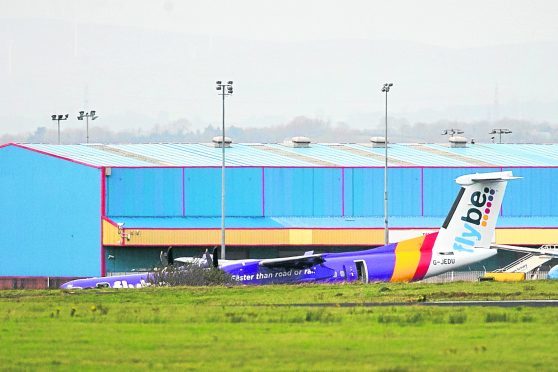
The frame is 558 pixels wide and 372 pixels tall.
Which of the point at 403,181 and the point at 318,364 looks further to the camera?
the point at 403,181

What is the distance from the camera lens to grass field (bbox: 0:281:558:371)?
83.1 feet

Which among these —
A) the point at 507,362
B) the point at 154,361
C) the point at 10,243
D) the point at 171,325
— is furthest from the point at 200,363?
the point at 10,243

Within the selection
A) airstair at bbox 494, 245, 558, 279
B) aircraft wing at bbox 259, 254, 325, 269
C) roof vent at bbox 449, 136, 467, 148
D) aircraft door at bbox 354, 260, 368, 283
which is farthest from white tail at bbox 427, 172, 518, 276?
roof vent at bbox 449, 136, 467, 148

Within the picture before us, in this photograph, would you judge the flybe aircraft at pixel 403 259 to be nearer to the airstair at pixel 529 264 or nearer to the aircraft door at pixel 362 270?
the aircraft door at pixel 362 270

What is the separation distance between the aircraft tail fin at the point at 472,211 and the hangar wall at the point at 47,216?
33.0 metres

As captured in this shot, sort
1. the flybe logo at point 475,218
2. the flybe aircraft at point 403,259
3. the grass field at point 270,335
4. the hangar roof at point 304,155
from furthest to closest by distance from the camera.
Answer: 1. the hangar roof at point 304,155
2. the flybe logo at point 475,218
3. the flybe aircraft at point 403,259
4. the grass field at point 270,335

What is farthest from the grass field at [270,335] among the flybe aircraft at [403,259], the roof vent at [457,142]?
the roof vent at [457,142]

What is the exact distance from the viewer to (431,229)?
91438mm

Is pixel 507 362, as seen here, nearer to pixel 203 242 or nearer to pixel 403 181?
pixel 203 242

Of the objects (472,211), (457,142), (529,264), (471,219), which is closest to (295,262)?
(471,219)

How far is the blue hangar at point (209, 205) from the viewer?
3538 inches

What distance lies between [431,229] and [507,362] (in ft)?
218

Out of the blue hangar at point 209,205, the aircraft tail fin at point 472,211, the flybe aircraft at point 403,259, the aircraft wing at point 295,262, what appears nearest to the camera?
the aircraft wing at point 295,262

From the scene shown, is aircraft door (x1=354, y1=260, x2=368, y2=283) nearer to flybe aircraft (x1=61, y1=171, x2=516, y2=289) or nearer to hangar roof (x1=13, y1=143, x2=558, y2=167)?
flybe aircraft (x1=61, y1=171, x2=516, y2=289)
